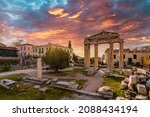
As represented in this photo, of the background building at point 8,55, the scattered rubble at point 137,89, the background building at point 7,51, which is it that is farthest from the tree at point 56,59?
the background building at point 7,51

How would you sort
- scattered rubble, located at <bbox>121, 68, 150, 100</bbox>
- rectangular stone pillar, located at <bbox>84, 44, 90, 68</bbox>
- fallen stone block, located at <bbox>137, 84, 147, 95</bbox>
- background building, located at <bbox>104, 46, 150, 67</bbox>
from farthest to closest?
background building, located at <bbox>104, 46, 150, 67</bbox>, rectangular stone pillar, located at <bbox>84, 44, 90, 68</bbox>, fallen stone block, located at <bbox>137, 84, 147, 95</bbox>, scattered rubble, located at <bbox>121, 68, 150, 100</bbox>

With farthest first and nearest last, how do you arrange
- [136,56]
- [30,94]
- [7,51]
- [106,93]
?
[136,56], [7,51], [30,94], [106,93]

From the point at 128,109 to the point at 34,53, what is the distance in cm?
1773

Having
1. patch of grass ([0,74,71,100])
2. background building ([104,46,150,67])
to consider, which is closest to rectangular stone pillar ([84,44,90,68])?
background building ([104,46,150,67])

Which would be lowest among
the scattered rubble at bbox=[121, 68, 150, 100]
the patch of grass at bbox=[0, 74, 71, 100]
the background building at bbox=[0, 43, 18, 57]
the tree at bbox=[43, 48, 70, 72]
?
the patch of grass at bbox=[0, 74, 71, 100]

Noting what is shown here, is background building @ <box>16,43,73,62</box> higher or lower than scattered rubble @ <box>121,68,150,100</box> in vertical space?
higher

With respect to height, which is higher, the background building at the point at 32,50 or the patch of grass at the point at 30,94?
the background building at the point at 32,50

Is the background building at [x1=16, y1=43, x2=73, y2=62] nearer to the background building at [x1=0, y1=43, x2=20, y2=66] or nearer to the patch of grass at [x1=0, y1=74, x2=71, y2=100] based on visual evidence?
the background building at [x1=0, y1=43, x2=20, y2=66]

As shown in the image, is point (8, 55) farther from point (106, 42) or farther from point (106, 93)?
point (106, 93)

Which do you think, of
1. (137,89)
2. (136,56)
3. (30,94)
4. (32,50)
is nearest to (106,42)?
(136,56)

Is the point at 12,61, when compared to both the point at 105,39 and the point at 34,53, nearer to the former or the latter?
the point at 34,53

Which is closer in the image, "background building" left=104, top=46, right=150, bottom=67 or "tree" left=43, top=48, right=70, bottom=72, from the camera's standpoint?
"tree" left=43, top=48, right=70, bottom=72

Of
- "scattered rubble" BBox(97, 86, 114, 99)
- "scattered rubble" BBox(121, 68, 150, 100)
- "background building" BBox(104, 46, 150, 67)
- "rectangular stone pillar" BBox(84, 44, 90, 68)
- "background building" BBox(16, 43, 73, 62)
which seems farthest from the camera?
"background building" BBox(104, 46, 150, 67)

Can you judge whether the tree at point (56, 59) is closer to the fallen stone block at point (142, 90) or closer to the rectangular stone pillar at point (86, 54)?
the rectangular stone pillar at point (86, 54)
